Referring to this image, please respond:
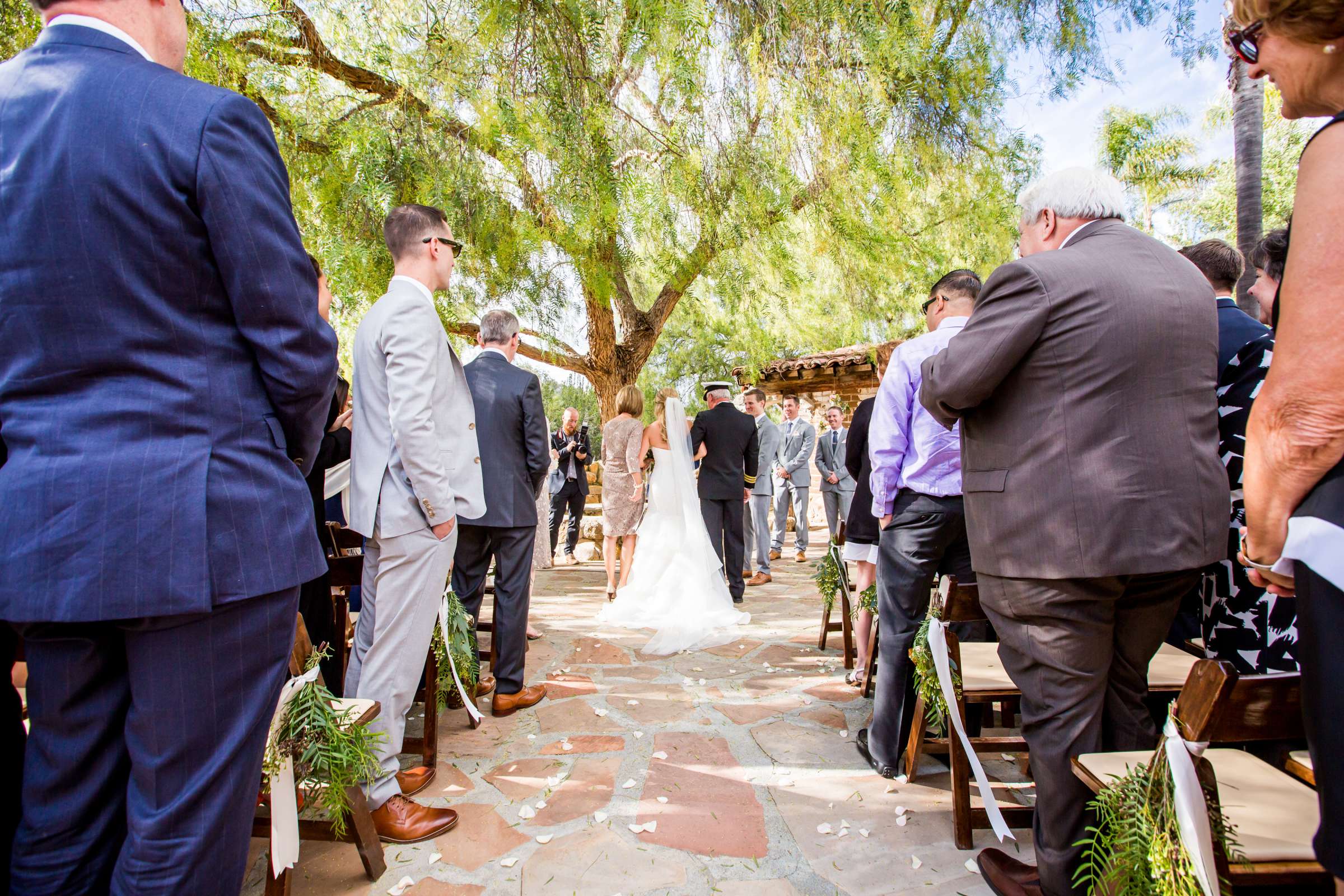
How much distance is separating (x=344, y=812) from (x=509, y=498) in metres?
1.80

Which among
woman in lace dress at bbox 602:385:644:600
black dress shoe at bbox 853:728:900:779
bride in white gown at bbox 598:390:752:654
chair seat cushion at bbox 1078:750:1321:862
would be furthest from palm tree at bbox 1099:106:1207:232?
chair seat cushion at bbox 1078:750:1321:862

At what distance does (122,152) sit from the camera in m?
1.25

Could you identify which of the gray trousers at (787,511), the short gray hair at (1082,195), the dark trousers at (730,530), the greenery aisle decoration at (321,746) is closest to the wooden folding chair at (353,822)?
the greenery aisle decoration at (321,746)

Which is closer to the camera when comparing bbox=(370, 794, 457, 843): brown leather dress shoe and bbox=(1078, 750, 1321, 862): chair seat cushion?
bbox=(1078, 750, 1321, 862): chair seat cushion

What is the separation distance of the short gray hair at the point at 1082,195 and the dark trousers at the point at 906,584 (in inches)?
47.7

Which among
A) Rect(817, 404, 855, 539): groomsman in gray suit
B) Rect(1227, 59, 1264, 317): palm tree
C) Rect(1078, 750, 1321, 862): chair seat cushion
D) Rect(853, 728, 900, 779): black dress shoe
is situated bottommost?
Rect(853, 728, 900, 779): black dress shoe

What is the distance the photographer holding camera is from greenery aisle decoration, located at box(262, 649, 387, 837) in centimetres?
705

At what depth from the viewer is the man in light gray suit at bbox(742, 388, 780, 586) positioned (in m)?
8.41

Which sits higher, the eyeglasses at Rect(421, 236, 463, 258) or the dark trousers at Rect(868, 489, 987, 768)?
the eyeglasses at Rect(421, 236, 463, 258)

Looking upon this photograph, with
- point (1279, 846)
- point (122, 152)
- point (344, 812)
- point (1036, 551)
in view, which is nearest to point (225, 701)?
Answer: point (122, 152)

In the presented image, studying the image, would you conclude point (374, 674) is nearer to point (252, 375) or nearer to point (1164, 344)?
point (252, 375)

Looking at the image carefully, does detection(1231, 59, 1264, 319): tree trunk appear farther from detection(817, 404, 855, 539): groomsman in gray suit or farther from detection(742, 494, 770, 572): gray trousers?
detection(742, 494, 770, 572): gray trousers

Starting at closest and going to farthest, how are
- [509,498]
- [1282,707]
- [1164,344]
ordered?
[1282,707] < [1164,344] < [509,498]

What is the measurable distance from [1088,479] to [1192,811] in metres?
0.81
